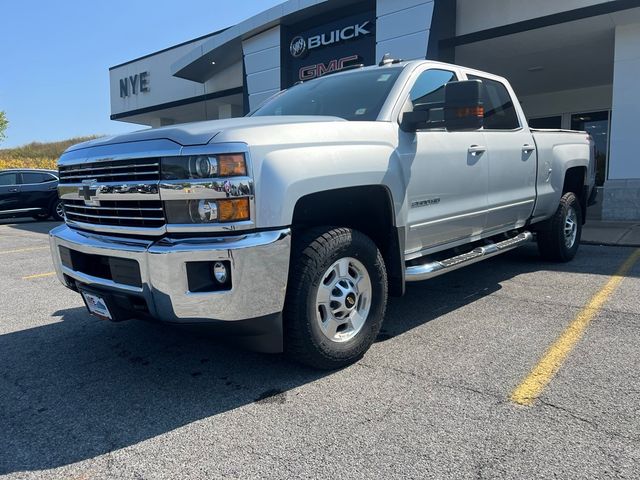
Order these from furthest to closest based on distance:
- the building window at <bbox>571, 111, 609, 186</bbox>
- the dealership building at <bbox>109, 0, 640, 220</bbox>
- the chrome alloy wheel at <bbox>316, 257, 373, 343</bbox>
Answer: the building window at <bbox>571, 111, 609, 186</bbox>
the dealership building at <bbox>109, 0, 640, 220</bbox>
the chrome alloy wheel at <bbox>316, 257, 373, 343</bbox>

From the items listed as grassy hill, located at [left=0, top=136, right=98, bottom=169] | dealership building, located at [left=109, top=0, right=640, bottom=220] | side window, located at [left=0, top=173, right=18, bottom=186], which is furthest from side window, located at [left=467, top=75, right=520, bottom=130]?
grassy hill, located at [left=0, top=136, right=98, bottom=169]

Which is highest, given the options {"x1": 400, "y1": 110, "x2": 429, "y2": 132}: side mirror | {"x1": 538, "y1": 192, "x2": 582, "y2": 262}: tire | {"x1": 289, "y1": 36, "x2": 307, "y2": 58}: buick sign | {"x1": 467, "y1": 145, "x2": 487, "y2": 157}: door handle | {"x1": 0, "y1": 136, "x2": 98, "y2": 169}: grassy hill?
{"x1": 289, "y1": 36, "x2": 307, "y2": 58}: buick sign

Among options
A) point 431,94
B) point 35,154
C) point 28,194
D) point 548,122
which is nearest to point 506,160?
A: point 431,94

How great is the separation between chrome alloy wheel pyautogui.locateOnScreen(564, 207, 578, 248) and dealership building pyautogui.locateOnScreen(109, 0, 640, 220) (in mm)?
4819

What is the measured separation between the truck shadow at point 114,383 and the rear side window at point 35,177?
12.1m

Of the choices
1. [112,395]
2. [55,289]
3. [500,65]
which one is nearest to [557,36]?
[500,65]

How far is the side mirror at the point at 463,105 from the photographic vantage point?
3.49 metres

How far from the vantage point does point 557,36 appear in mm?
11344

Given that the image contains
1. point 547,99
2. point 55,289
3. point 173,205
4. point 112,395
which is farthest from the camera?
point 547,99

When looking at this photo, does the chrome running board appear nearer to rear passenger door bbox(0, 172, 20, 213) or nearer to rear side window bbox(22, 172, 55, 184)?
rear passenger door bbox(0, 172, 20, 213)

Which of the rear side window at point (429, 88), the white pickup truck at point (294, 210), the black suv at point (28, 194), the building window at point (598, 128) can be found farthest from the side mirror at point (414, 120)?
the building window at point (598, 128)

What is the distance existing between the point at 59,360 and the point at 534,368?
10.6 ft

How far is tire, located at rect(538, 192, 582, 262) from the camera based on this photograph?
6.12m

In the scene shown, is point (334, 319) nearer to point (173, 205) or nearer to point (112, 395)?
point (173, 205)
